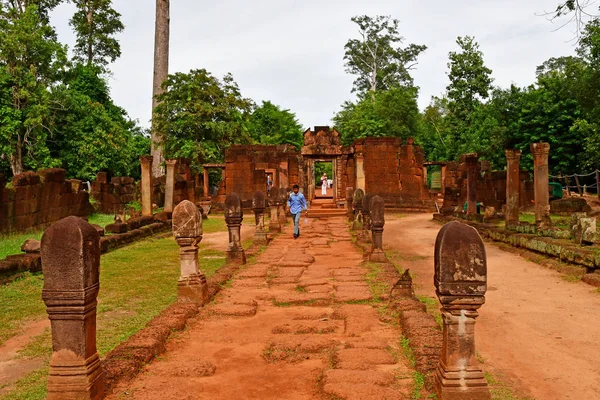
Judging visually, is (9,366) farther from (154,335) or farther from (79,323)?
(79,323)

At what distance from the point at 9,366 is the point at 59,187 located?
12.3 m

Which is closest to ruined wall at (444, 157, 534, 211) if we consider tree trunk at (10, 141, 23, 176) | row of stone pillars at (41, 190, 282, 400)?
tree trunk at (10, 141, 23, 176)

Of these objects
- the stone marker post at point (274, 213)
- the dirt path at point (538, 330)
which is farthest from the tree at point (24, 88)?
the dirt path at point (538, 330)

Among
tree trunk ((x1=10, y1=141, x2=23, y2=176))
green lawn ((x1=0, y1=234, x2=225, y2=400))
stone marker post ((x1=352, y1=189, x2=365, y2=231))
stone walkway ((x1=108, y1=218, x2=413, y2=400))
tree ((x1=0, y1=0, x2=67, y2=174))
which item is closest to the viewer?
stone walkway ((x1=108, y1=218, x2=413, y2=400))

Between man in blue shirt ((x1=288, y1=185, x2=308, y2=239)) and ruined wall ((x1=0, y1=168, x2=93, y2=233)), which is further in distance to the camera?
man in blue shirt ((x1=288, y1=185, x2=308, y2=239))

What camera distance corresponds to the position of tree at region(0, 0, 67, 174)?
20109mm

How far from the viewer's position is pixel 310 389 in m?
3.84

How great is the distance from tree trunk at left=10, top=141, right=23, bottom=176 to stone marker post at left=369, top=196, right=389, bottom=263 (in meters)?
18.4

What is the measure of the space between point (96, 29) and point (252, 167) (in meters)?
16.8

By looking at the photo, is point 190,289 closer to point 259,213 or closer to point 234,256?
point 234,256

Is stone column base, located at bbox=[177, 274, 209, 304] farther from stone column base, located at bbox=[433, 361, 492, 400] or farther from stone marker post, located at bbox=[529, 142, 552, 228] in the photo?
stone marker post, located at bbox=[529, 142, 552, 228]

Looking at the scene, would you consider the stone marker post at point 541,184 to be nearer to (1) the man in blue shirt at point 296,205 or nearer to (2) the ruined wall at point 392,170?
(1) the man in blue shirt at point 296,205

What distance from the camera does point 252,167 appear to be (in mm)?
25875

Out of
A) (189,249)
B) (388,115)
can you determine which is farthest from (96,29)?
(189,249)
